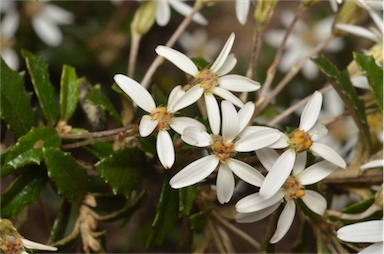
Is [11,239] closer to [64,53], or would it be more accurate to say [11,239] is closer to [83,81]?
[83,81]

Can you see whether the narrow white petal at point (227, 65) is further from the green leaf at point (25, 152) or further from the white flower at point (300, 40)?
the white flower at point (300, 40)

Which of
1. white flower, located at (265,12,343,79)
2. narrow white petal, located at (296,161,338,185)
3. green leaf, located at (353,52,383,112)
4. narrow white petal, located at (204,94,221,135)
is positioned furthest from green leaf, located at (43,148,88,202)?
white flower, located at (265,12,343,79)

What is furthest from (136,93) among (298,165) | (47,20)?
(47,20)

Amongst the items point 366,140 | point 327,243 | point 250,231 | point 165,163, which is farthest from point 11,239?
point 250,231

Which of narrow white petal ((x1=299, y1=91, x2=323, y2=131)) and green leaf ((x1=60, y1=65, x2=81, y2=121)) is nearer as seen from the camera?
narrow white petal ((x1=299, y1=91, x2=323, y2=131))

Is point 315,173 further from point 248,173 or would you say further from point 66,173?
point 66,173

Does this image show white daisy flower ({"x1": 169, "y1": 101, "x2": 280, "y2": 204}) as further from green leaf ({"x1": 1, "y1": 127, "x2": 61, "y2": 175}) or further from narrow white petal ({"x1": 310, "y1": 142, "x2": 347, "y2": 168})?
green leaf ({"x1": 1, "y1": 127, "x2": 61, "y2": 175})
